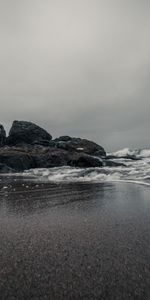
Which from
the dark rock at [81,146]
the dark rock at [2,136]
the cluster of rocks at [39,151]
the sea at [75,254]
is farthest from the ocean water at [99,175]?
the dark rock at [2,136]

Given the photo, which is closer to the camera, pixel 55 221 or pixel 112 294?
pixel 112 294

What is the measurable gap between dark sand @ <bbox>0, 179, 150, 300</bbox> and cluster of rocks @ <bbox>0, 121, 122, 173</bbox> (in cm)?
3185

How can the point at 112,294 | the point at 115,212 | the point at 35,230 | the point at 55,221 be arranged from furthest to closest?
the point at 115,212
the point at 55,221
the point at 35,230
the point at 112,294

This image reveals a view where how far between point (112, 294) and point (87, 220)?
10.9 feet

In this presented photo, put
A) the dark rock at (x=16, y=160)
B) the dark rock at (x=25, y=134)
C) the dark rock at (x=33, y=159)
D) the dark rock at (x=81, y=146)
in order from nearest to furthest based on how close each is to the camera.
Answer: the dark rock at (x=16, y=160), the dark rock at (x=33, y=159), the dark rock at (x=81, y=146), the dark rock at (x=25, y=134)

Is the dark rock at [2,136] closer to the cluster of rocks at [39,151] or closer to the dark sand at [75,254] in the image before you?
the cluster of rocks at [39,151]

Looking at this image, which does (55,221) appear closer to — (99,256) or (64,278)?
(99,256)

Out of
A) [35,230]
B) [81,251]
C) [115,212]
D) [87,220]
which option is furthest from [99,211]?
[81,251]

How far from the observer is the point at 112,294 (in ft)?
9.19

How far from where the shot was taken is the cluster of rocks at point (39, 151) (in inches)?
1663

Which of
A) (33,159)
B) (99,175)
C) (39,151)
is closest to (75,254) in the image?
(99,175)

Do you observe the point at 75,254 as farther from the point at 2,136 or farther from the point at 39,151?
the point at 2,136

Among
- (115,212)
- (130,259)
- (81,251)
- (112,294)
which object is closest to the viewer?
(112,294)

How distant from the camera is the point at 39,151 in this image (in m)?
51.9
